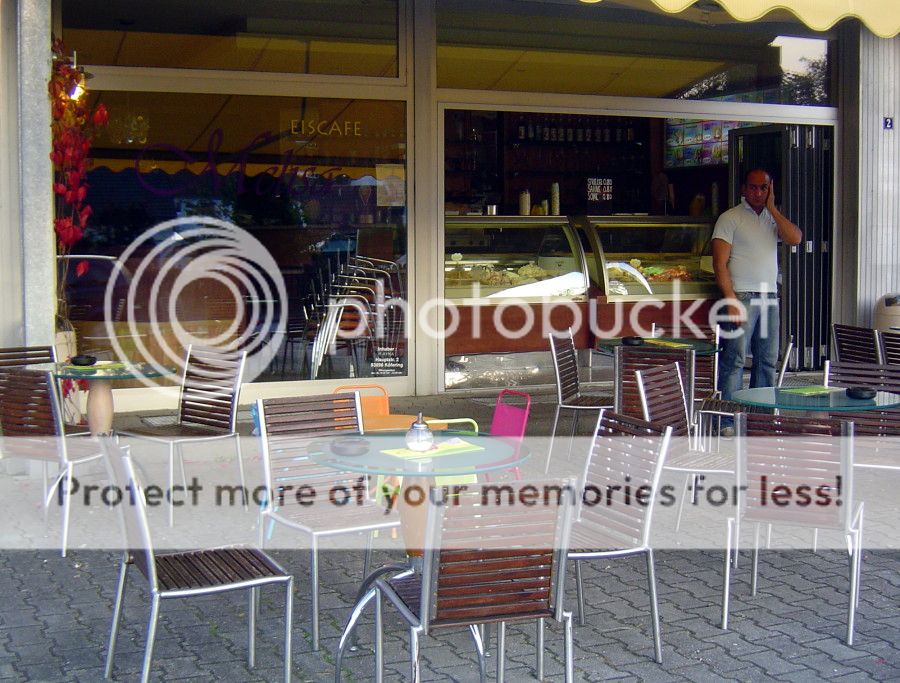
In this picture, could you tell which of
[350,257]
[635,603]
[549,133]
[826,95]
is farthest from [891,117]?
[635,603]

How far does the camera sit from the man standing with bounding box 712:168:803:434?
26.4 ft

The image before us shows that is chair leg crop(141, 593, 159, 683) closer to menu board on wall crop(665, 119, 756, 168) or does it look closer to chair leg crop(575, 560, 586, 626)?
chair leg crop(575, 560, 586, 626)

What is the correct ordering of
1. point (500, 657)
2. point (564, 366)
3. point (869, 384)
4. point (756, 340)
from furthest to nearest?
point (756, 340)
point (564, 366)
point (869, 384)
point (500, 657)

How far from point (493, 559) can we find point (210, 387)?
3.71 meters

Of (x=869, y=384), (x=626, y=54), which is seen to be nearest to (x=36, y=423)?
(x=869, y=384)

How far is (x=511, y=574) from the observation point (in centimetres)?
340

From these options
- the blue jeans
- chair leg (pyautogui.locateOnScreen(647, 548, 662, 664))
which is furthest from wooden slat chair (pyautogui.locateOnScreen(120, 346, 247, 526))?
the blue jeans

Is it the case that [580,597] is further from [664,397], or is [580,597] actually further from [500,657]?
[664,397]

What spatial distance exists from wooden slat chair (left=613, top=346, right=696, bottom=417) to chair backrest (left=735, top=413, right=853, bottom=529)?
1865mm

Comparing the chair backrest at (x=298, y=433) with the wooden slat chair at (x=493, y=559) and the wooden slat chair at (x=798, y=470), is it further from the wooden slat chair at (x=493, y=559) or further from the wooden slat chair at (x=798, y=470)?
the wooden slat chair at (x=798, y=470)

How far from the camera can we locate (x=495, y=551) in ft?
11.0

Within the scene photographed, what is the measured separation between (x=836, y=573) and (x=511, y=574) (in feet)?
8.31

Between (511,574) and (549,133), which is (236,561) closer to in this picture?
(511,574)

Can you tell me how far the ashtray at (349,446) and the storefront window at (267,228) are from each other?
207 inches
